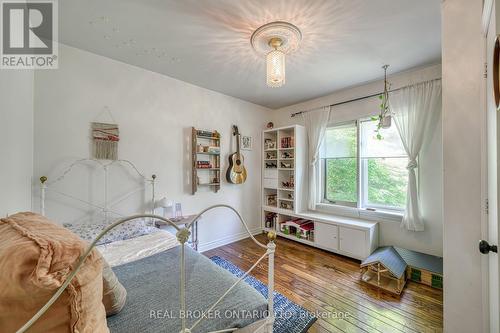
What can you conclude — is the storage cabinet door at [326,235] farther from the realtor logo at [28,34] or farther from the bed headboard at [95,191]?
the realtor logo at [28,34]

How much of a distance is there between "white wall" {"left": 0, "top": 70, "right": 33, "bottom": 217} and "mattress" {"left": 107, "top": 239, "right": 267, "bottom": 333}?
849 millimetres

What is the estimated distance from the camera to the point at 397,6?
5.11 ft

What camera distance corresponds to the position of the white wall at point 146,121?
202 centimetres

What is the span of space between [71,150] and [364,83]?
149 inches

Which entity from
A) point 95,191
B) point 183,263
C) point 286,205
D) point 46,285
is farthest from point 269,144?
point 46,285

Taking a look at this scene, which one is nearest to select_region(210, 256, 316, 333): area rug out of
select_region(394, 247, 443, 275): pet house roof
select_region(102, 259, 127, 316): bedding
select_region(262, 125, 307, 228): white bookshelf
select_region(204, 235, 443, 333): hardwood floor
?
select_region(204, 235, 443, 333): hardwood floor

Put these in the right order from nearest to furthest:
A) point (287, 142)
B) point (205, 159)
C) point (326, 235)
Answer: point (326, 235) → point (205, 159) → point (287, 142)

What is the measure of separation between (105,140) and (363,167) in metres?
3.48

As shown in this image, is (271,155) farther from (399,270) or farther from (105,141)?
(105,141)

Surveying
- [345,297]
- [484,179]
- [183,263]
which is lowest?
[345,297]

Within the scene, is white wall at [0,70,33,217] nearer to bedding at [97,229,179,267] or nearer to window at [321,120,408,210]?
bedding at [97,229,179,267]

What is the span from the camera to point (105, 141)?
229cm

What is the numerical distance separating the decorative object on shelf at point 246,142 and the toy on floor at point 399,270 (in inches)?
96.7

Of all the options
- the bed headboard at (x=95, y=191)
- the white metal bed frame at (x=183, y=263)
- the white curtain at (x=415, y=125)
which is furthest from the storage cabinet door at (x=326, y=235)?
the bed headboard at (x=95, y=191)
